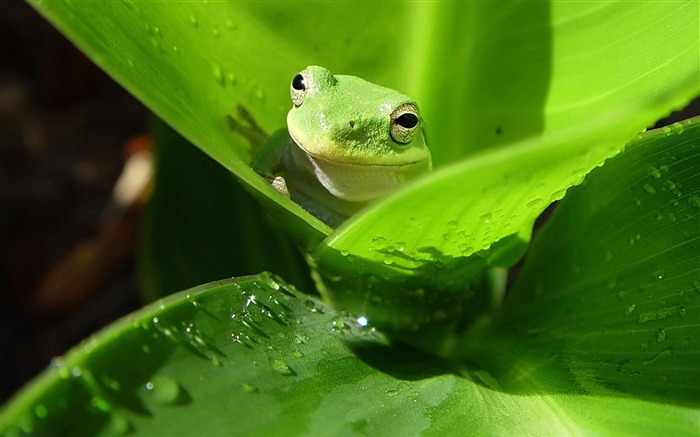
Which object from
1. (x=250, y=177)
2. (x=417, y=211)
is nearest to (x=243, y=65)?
(x=250, y=177)

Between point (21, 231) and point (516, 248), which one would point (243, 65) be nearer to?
point (516, 248)

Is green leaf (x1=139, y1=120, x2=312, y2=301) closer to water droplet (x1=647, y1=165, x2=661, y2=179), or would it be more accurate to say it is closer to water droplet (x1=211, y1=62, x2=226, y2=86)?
water droplet (x1=211, y1=62, x2=226, y2=86)

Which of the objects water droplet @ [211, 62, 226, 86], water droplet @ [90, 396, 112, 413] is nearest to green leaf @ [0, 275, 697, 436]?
water droplet @ [90, 396, 112, 413]

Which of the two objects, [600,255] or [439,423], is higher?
Result: [600,255]

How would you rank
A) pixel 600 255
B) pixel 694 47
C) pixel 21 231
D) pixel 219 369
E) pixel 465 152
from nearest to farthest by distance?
1. pixel 219 369
2. pixel 694 47
3. pixel 600 255
4. pixel 465 152
5. pixel 21 231

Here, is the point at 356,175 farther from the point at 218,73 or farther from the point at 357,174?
the point at 218,73

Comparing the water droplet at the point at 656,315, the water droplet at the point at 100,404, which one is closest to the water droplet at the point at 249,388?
the water droplet at the point at 100,404

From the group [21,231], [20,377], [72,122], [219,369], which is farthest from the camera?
[72,122]

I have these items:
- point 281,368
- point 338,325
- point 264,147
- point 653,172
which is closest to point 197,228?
point 264,147
